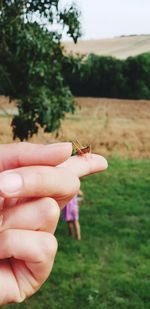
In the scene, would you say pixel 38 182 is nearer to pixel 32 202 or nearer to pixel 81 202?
pixel 32 202

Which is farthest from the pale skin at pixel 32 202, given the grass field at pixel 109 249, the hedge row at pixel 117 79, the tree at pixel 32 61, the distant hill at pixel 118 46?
the hedge row at pixel 117 79

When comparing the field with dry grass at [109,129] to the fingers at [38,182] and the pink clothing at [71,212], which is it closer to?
the pink clothing at [71,212]

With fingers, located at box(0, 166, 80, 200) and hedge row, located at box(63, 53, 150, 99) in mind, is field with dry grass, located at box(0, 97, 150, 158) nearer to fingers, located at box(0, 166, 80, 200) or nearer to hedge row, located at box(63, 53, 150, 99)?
hedge row, located at box(63, 53, 150, 99)

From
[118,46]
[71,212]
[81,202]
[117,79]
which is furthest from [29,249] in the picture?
[118,46]

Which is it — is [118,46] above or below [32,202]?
below

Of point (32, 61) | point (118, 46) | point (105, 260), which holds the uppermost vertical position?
point (32, 61)

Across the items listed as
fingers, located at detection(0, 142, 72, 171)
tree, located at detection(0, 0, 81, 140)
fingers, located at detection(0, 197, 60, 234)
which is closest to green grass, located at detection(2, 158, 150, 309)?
tree, located at detection(0, 0, 81, 140)
